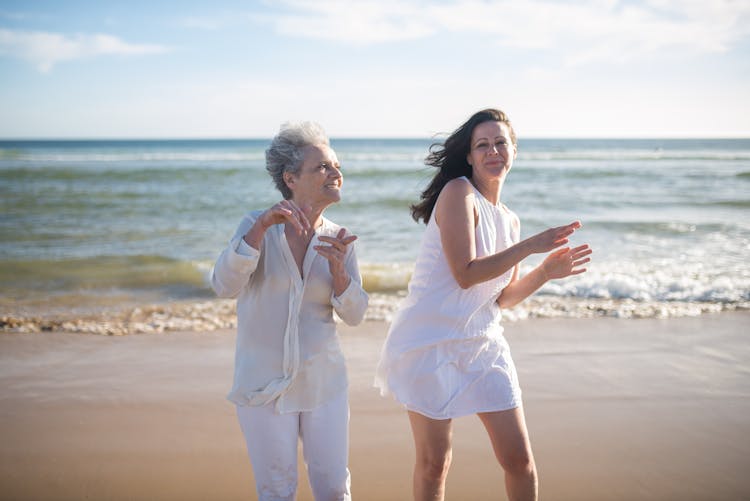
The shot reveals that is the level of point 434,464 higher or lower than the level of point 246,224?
lower

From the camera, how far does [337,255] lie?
2.56 m

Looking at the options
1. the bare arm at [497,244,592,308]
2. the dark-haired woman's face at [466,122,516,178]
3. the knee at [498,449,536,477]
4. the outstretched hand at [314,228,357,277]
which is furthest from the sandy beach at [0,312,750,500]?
the dark-haired woman's face at [466,122,516,178]

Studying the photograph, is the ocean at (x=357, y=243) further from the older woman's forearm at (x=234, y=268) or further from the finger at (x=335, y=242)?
the older woman's forearm at (x=234, y=268)

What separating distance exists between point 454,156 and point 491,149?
0.22 m

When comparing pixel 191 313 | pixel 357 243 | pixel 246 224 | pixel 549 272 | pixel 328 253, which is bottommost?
pixel 191 313

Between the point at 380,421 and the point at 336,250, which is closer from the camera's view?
the point at 336,250

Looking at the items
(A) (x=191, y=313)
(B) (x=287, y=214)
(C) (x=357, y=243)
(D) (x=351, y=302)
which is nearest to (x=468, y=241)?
(D) (x=351, y=302)

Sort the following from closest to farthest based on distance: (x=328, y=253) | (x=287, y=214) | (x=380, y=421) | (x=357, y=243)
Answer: (x=287, y=214), (x=328, y=253), (x=380, y=421), (x=357, y=243)

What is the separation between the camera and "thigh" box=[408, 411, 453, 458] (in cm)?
278

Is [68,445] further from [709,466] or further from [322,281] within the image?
[709,466]

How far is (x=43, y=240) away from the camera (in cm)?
1282

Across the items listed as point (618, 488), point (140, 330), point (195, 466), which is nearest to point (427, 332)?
point (618, 488)

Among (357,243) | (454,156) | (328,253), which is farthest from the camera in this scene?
(357,243)

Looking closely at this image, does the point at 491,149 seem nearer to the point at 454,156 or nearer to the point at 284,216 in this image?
the point at 454,156
